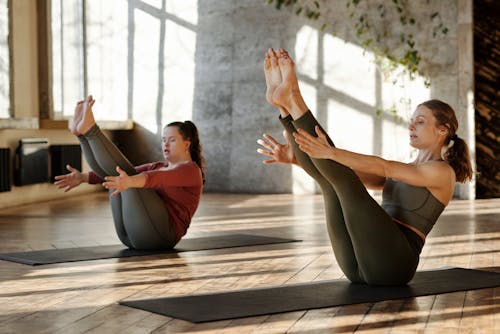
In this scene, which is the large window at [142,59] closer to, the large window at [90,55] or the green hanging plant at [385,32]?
the large window at [90,55]

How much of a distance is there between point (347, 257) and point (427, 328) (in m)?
0.76

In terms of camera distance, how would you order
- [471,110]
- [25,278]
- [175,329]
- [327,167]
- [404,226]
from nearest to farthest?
[175,329] → [327,167] → [404,226] → [25,278] → [471,110]

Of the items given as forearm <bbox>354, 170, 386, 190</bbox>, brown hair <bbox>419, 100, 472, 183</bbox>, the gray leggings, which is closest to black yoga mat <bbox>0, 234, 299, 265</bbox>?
the gray leggings

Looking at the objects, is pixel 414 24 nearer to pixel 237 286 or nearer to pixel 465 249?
pixel 465 249

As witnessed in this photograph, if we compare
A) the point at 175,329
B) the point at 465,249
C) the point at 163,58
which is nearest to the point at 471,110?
the point at 163,58

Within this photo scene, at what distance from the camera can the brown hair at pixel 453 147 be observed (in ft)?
11.4

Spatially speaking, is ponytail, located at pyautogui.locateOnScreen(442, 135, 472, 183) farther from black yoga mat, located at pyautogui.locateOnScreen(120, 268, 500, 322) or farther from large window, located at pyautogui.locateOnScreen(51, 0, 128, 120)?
large window, located at pyautogui.locateOnScreen(51, 0, 128, 120)

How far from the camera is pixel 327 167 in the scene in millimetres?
3215

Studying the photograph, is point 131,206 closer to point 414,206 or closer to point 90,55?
point 414,206

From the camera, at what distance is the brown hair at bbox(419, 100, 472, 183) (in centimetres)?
346

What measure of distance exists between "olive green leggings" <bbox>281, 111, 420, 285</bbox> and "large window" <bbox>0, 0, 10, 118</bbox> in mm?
5329

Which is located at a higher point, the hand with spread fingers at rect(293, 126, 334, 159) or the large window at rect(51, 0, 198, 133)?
the large window at rect(51, 0, 198, 133)

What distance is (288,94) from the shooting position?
126 inches

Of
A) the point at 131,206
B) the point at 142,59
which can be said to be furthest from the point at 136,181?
the point at 142,59
